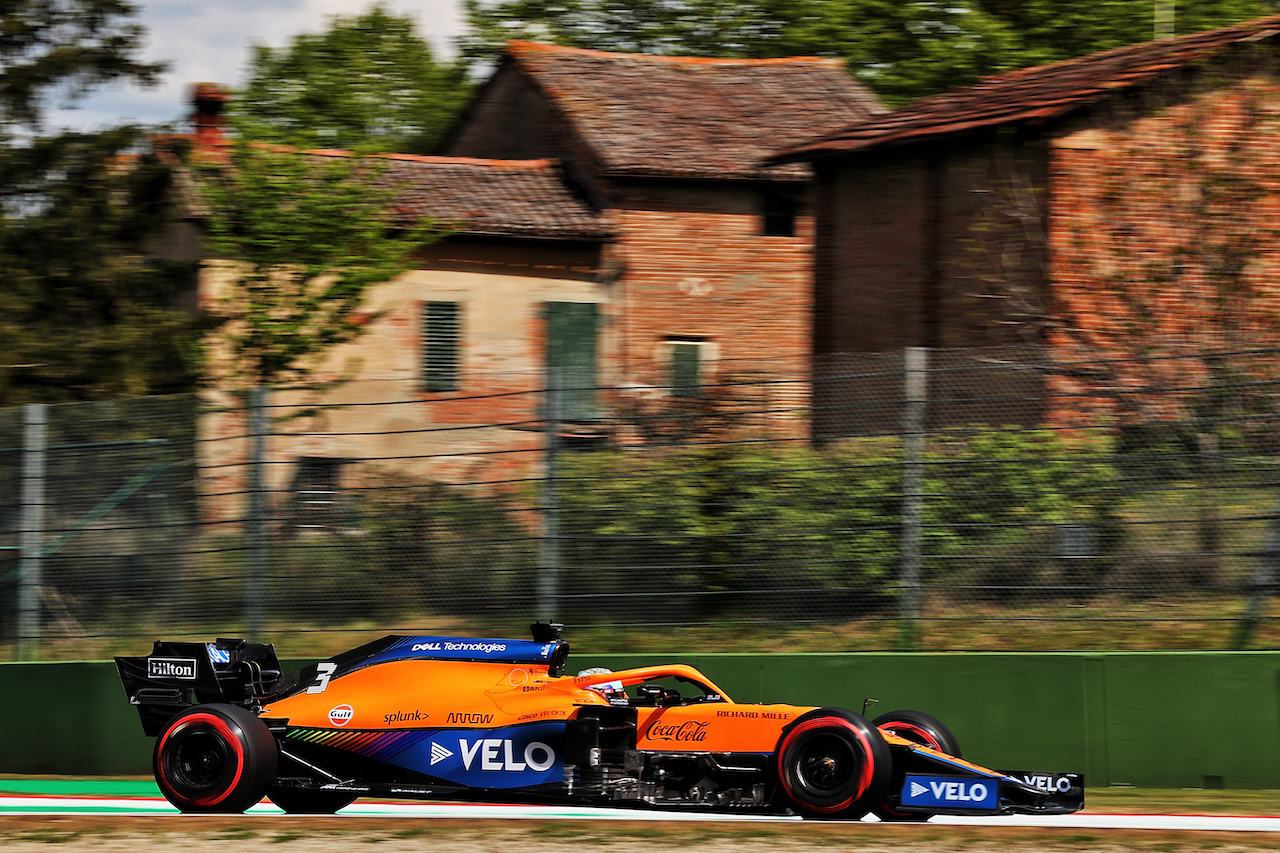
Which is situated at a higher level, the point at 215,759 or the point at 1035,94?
the point at 1035,94

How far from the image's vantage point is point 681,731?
8023mm

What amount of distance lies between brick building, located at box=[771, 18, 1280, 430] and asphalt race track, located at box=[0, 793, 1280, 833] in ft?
10.1

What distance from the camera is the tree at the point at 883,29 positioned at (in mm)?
38219

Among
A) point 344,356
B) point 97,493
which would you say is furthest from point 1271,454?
point 344,356

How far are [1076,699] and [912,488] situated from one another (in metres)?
1.80

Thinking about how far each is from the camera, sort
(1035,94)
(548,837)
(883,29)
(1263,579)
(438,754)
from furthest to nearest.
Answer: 1. (883,29)
2. (1035,94)
3. (1263,579)
4. (438,754)
5. (548,837)

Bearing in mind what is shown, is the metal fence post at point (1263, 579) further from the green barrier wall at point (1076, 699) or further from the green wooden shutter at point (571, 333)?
the green wooden shutter at point (571, 333)

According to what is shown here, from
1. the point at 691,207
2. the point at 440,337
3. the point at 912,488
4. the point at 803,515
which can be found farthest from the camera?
the point at 691,207

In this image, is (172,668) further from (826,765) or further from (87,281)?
(87,281)

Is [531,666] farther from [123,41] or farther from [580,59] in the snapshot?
[580,59]

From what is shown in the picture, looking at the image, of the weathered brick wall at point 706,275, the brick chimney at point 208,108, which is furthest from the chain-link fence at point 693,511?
the brick chimney at point 208,108

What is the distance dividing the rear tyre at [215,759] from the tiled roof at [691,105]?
64.9ft

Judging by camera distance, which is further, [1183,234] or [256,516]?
[1183,234]

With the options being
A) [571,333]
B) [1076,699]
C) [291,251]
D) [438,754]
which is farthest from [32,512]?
[571,333]
